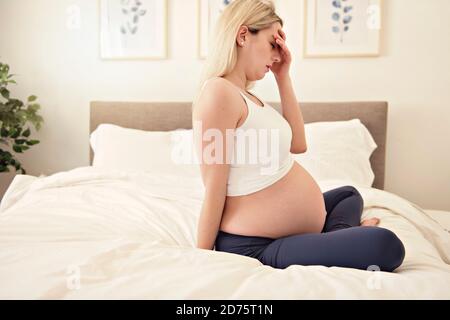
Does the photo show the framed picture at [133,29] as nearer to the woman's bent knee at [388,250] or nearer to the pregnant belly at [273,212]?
the pregnant belly at [273,212]

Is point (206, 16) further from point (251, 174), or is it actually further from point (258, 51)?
point (251, 174)

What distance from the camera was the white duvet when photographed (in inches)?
33.1

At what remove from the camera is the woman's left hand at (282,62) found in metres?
1.40

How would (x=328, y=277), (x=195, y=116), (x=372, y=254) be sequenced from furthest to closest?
(x=195, y=116) < (x=372, y=254) < (x=328, y=277)

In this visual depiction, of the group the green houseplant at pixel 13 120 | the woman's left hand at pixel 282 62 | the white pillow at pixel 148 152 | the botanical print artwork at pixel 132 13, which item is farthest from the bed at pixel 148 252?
the botanical print artwork at pixel 132 13

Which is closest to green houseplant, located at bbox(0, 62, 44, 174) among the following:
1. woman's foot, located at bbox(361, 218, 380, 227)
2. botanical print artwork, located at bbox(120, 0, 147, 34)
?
botanical print artwork, located at bbox(120, 0, 147, 34)

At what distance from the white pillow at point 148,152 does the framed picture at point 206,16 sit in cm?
63

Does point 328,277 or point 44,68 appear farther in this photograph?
point 44,68

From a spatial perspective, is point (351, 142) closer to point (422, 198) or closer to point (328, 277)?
point (422, 198)

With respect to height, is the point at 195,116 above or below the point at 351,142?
above

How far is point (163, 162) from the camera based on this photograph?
2492 millimetres

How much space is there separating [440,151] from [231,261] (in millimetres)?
2113

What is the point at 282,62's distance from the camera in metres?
1.50
